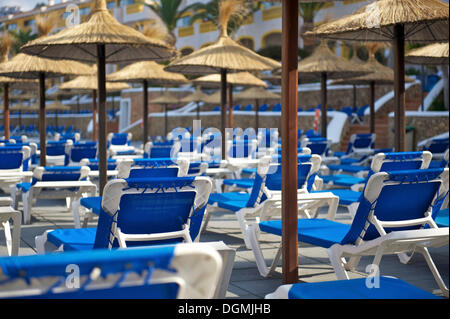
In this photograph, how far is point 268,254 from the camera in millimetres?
5910

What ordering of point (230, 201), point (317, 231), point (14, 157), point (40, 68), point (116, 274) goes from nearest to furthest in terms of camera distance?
point (116, 274) < point (317, 231) < point (230, 201) < point (14, 157) < point (40, 68)

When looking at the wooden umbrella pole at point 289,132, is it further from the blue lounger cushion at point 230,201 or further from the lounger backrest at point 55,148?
the lounger backrest at point 55,148

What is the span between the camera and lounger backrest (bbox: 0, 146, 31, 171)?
8.22 meters

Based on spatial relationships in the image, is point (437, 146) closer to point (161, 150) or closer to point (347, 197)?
point (161, 150)

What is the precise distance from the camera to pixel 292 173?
12.3ft

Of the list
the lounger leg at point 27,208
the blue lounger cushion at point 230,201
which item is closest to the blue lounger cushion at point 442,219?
the blue lounger cushion at point 230,201

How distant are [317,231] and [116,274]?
3216mm

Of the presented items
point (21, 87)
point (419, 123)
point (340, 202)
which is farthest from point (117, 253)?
point (419, 123)

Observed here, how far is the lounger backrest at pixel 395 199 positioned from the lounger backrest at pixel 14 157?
534 centimetres

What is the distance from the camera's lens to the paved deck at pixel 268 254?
473cm

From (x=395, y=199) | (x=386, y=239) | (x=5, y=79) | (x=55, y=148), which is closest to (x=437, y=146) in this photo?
(x=55, y=148)

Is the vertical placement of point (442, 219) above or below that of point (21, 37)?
below
